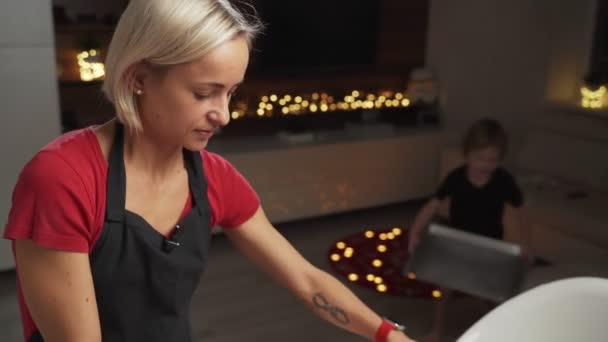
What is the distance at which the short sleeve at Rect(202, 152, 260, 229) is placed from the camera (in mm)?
1158

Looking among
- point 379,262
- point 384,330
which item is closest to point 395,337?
point 384,330

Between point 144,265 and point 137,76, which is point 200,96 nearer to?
point 137,76

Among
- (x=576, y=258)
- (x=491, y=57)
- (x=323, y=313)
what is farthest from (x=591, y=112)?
(x=323, y=313)

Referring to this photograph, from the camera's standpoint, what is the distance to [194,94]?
3.12 feet

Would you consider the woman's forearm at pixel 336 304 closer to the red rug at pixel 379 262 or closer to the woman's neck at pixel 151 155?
the woman's neck at pixel 151 155

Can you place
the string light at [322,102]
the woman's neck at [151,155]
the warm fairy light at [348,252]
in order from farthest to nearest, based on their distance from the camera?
the string light at [322,102] < the warm fairy light at [348,252] < the woman's neck at [151,155]

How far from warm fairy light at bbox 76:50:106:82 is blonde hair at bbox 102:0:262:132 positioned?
8.11ft

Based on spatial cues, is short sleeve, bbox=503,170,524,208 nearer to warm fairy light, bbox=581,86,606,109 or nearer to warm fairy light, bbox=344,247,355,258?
warm fairy light, bbox=344,247,355,258

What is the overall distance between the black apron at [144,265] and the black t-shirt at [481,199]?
1758 mm

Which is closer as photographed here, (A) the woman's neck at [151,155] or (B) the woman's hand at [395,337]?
(A) the woman's neck at [151,155]

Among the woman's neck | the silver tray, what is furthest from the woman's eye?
the silver tray

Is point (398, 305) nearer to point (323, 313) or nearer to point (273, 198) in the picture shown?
point (273, 198)

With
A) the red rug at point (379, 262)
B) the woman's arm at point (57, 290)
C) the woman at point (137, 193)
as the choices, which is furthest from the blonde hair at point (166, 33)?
the red rug at point (379, 262)

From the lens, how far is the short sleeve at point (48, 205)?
90 centimetres
